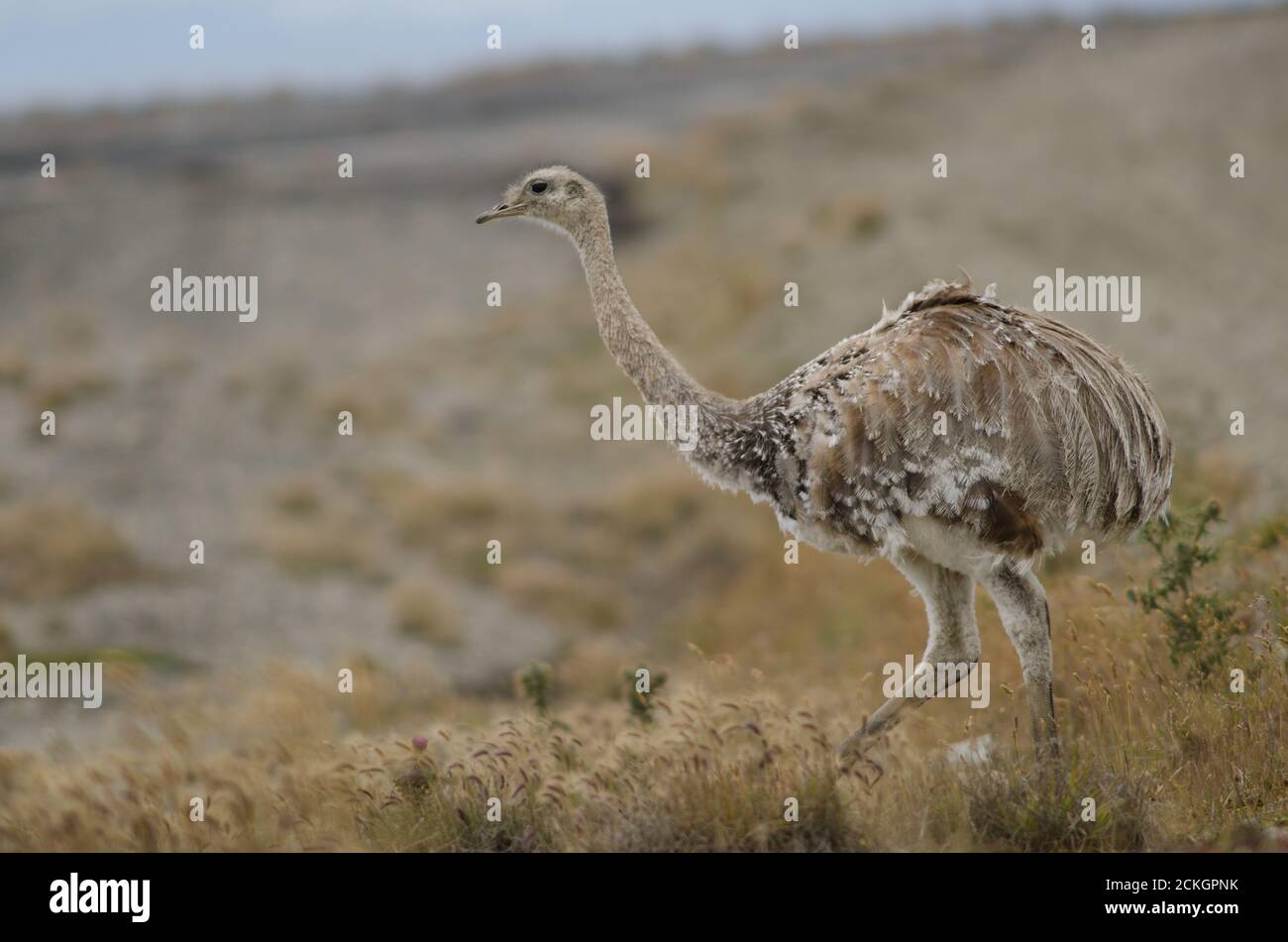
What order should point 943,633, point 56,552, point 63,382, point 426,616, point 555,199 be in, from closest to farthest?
point 943,633 < point 555,199 < point 426,616 < point 56,552 < point 63,382

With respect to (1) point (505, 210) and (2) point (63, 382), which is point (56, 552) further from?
(1) point (505, 210)

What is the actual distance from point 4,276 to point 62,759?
22.7m

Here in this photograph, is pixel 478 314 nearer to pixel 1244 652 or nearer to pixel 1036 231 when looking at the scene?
pixel 1036 231

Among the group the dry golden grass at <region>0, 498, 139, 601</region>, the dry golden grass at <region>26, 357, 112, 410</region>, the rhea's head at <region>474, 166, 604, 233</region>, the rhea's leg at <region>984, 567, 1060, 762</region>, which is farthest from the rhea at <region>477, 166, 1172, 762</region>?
the dry golden grass at <region>26, 357, 112, 410</region>

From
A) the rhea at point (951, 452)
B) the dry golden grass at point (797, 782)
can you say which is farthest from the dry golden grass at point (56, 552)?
the rhea at point (951, 452)

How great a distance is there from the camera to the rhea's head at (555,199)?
8.38m

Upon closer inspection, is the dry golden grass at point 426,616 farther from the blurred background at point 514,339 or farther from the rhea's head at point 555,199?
the rhea's head at point 555,199

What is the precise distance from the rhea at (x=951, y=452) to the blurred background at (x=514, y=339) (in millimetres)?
1137

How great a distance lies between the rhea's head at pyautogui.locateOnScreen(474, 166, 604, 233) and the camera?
8.38 metres

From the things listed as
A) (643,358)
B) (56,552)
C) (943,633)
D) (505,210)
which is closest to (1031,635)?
(943,633)

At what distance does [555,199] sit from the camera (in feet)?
27.7

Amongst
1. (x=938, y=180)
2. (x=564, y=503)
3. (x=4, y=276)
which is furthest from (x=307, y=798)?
(x=4, y=276)

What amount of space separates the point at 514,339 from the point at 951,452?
21.3 metres

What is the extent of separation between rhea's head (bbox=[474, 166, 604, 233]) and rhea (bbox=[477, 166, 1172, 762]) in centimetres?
74
